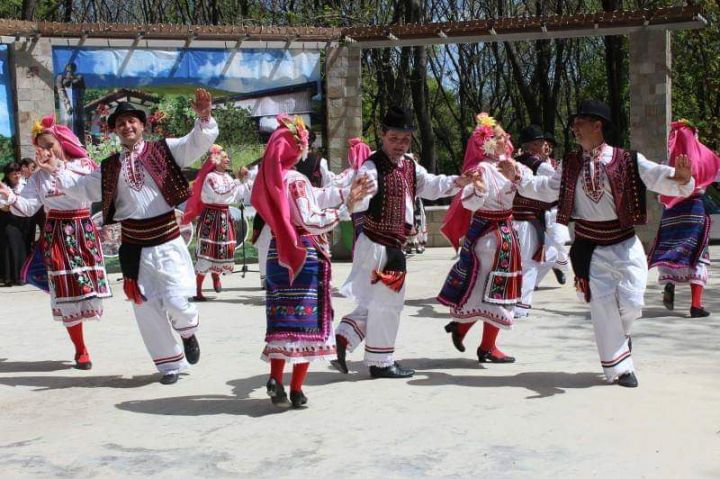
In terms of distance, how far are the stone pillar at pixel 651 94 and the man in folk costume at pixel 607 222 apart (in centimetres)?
915

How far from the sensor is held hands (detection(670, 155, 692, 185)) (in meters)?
5.74

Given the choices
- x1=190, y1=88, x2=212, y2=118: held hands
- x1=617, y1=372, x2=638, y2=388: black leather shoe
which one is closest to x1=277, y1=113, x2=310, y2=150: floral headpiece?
x1=190, y1=88, x2=212, y2=118: held hands

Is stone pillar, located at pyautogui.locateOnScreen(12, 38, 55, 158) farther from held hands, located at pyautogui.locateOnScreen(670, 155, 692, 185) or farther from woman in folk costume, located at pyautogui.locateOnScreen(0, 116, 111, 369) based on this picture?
held hands, located at pyautogui.locateOnScreen(670, 155, 692, 185)

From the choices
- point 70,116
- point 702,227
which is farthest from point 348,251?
point 702,227

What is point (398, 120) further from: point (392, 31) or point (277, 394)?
point (392, 31)

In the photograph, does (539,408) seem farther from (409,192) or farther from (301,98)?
(301,98)

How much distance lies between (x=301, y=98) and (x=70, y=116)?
11.5 feet

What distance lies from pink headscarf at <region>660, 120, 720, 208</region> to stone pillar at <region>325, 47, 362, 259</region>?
710 centimetres

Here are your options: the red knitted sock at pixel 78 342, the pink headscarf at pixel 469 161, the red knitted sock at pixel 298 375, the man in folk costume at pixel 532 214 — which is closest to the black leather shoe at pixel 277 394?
the red knitted sock at pixel 298 375

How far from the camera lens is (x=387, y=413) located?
5.50 meters

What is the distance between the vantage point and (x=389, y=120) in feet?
21.1

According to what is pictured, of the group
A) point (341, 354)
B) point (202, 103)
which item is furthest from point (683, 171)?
point (202, 103)

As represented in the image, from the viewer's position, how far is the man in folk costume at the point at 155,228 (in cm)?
640

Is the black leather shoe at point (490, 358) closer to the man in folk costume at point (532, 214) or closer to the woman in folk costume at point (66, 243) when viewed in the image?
the man in folk costume at point (532, 214)
